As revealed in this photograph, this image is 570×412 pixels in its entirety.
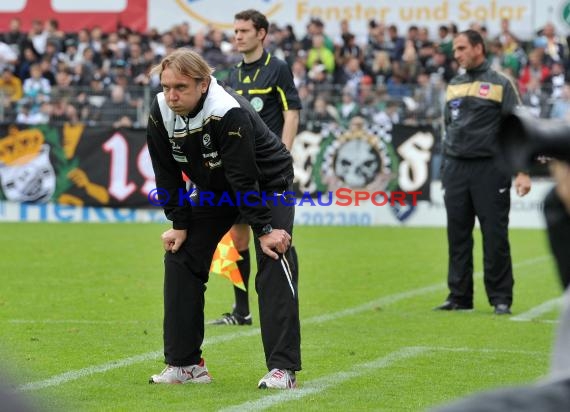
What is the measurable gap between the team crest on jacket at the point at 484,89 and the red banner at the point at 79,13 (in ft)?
69.2

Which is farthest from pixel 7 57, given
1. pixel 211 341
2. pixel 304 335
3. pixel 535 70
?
pixel 211 341

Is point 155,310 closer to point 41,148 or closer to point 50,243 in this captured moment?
point 50,243

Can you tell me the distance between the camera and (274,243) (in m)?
6.58

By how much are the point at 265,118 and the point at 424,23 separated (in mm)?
19133

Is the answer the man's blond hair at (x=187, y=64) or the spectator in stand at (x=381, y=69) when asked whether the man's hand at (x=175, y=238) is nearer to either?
the man's blond hair at (x=187, y=64)

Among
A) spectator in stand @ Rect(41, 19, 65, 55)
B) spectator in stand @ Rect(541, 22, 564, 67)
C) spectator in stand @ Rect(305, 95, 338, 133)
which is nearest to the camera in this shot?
spectator in stand @ Rect(305, 95, 338, 133)

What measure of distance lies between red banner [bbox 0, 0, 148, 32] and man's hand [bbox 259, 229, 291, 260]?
81.8 feet

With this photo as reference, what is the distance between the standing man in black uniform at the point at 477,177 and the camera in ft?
35.0

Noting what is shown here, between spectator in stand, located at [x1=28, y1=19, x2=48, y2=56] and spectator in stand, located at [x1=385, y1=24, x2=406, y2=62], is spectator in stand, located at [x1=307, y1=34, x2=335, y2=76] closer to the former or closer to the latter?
spectator in stand, located at [x1=385, y1=24, x2=406, y2=62]

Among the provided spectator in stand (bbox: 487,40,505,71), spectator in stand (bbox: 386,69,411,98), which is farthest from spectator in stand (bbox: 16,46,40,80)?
spectator in stand (bbox: 487,40,505,71)

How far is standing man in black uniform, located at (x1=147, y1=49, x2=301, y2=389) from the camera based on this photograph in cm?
641

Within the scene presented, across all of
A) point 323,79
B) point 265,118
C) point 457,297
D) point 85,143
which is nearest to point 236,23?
point 265,118

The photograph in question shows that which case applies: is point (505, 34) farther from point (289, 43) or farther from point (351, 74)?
point (289, 43)

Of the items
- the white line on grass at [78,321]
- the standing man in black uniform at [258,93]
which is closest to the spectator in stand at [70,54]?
the standing man in black uniform at [258,93]
